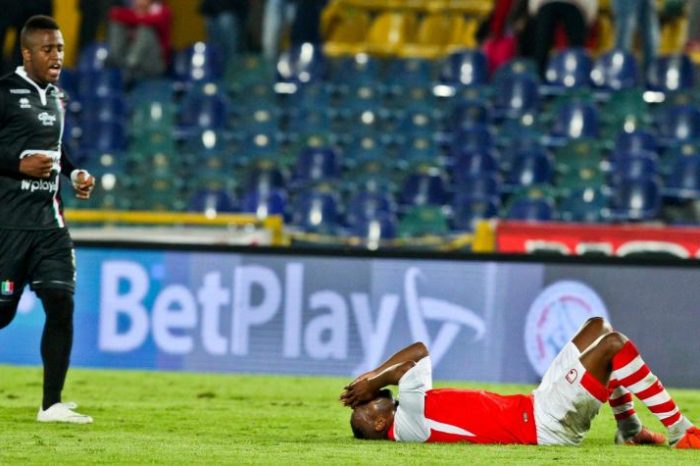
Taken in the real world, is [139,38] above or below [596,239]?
above

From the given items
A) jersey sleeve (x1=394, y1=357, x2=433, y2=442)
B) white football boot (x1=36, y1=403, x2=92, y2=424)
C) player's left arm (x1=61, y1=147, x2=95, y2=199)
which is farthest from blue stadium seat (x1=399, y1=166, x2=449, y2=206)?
jersey sleeve (x1=394, y1=357, x2=433, y2=442)

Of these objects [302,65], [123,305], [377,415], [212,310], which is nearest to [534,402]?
[377,415]

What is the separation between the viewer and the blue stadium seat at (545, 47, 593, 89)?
60.4 feet

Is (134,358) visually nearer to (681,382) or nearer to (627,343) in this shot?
(681,382)

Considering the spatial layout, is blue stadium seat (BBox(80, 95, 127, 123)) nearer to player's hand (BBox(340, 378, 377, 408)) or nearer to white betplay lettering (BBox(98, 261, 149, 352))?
white betplay lettering (BBox(98, 261, 149, 352))

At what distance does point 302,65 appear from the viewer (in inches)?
749

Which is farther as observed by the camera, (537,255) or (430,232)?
(430,232)

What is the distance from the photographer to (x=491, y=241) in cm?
1395

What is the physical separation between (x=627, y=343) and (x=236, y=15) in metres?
12.6

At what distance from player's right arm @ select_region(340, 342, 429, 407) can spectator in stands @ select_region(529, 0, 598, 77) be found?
10855 millimetres

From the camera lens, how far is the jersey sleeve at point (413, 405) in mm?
7914

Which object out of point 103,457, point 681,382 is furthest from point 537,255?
point 103,457

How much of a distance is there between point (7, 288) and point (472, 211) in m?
8.62

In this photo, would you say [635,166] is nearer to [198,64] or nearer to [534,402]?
[198,64]
